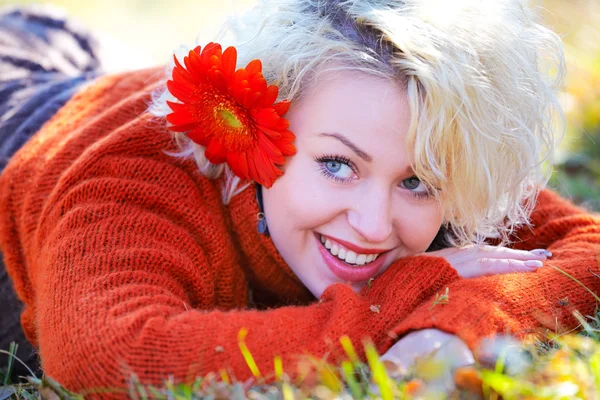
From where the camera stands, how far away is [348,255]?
2361mm

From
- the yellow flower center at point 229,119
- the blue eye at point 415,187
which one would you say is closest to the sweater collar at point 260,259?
the yellow flower center at point 229,119

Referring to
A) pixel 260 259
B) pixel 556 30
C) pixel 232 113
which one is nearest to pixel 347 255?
pixel 260 259

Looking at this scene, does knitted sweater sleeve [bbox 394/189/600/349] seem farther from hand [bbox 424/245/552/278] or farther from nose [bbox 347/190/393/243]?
nose [bbox 347/190/393/243]

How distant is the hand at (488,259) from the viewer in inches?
95.2

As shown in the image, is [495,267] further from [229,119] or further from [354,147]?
[229,119]

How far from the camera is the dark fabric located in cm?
295

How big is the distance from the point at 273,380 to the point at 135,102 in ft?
4.65

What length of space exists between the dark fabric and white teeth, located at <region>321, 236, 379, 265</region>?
4.14 feet

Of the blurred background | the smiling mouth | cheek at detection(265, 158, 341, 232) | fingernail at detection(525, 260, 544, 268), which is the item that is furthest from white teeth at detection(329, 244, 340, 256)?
the blurred background

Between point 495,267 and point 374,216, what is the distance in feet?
1.77

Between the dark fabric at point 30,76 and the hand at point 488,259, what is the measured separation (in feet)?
5.36

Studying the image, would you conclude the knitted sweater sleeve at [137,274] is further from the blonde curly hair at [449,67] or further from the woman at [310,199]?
the blonde curly hair at [449,67]

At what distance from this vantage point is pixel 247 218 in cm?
249

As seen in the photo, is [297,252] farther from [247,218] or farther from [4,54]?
[4,54]
